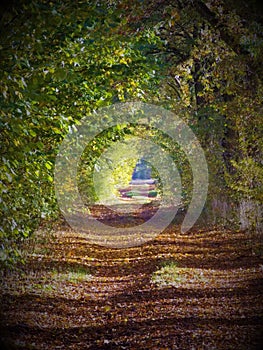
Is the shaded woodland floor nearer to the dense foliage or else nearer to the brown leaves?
the brown leaves

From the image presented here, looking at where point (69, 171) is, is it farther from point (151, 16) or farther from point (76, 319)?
point (76, 319)

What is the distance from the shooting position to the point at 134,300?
265 inches

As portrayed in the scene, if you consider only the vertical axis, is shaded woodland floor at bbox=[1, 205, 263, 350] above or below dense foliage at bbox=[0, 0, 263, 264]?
below

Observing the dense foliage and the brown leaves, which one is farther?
the brown leaves

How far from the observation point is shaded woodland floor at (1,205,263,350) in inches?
203

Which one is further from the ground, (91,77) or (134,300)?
(91,77)

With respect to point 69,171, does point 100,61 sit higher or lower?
higher

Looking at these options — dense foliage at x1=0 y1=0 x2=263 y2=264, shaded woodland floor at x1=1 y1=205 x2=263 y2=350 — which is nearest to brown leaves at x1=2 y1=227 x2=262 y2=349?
shaded woodland floor at x1=1 y1=205 x2=263 y2=350

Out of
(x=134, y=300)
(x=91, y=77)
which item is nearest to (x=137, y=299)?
(x=134, y=300)

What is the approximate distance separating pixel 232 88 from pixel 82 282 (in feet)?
15.0

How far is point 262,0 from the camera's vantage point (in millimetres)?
6754

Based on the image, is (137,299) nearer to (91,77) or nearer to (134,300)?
(134,300)

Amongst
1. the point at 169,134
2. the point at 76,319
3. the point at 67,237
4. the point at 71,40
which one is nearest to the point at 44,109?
the point at 71,40

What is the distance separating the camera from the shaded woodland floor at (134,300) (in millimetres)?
5160
